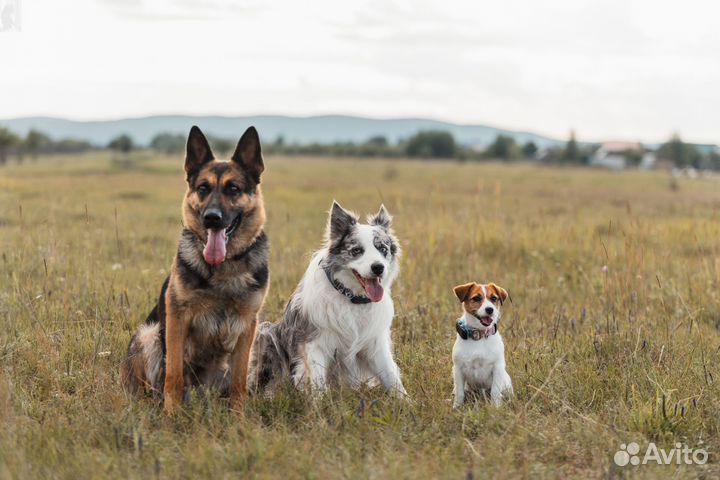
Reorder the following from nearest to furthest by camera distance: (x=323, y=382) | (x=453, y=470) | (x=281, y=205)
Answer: (x=453, y=470) < (x=323, y=382) < (x=281, y=205)

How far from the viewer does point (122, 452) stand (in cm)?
430

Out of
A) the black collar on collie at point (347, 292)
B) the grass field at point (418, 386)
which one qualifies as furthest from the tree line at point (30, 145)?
the black collar on collie at point (347, 292)

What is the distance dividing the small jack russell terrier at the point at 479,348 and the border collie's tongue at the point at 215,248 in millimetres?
1836

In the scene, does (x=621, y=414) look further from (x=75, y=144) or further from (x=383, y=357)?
(x=75, y=144)

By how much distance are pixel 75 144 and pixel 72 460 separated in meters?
114

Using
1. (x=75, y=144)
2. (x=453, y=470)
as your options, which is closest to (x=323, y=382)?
(x=453, y=470)

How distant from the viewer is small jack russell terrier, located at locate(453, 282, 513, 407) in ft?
17.5

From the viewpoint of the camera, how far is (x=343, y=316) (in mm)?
5699

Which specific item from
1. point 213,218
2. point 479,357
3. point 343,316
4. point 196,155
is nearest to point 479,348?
point 479,357

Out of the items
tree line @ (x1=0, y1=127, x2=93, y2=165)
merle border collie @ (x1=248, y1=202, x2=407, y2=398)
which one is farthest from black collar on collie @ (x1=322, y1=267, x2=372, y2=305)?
tree line @ (x1=0, y1=127, x2=93, y2=165)

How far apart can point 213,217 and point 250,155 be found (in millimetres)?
680

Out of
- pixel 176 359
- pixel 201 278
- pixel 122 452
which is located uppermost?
pixel 201 278

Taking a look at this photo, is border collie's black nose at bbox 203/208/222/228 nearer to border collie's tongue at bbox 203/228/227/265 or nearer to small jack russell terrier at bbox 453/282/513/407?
border collie's tongue at bbox 203/228/227/265

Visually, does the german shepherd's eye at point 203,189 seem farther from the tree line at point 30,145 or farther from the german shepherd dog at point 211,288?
the tree line at point 30,145
